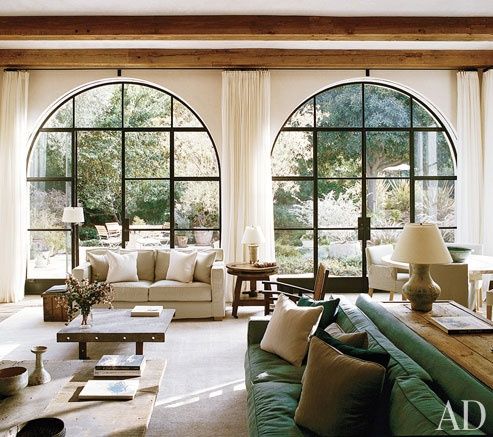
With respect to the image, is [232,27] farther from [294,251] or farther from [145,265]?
[294,251]

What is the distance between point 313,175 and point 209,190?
5.30ft

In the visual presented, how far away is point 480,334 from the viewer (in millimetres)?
2932

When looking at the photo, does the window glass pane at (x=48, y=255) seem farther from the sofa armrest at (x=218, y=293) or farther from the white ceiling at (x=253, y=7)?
the white ceiling at (x=253, y=7)

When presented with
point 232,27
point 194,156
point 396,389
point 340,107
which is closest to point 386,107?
point 340,107

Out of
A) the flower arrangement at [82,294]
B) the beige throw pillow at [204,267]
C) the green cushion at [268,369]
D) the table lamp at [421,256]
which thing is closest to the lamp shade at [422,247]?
the table lamp at [421,256]

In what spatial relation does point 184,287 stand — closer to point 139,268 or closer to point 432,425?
point 139,268

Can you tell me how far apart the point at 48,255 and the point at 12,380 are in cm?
505

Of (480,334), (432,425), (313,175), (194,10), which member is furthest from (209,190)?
(432,425)

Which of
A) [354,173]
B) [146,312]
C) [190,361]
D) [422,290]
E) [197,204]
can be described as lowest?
[190,361]

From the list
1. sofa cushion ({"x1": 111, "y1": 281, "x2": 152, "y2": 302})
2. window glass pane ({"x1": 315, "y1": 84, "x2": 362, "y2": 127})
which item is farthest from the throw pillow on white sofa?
window glass pane ({"x1": 315, "y1": 84, "x2": 362, "y2": 127})

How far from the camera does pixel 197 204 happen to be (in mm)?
7637

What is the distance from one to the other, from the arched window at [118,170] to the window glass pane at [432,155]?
3140mm

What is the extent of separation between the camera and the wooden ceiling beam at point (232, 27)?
562 cm

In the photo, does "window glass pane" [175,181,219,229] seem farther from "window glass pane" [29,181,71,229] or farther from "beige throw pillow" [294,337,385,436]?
"beige throw pillow" [294,337,385,436]
